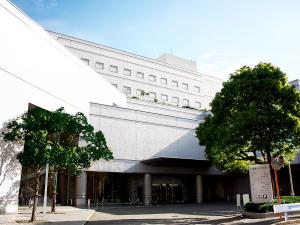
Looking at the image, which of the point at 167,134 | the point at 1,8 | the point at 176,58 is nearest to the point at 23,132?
the point at 1,8

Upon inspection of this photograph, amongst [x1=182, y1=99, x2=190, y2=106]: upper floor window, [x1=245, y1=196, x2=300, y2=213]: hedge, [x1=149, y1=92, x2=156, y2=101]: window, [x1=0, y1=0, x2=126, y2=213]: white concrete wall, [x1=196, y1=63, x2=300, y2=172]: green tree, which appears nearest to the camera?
[x1=245, y1=196, x2=300, y2=213]: hedge

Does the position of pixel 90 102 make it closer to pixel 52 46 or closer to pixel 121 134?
pixel 121 134

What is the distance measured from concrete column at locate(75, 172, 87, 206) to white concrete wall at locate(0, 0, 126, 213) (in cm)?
720

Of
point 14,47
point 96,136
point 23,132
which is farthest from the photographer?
point 14,47

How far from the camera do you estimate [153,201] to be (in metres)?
38.0

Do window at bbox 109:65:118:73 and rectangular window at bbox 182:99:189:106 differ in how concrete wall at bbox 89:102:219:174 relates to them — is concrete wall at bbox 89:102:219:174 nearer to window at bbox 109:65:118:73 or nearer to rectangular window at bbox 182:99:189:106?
window at bbox 109:65:118:73

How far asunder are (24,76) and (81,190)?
1394 cm

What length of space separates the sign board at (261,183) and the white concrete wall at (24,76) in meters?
15.3

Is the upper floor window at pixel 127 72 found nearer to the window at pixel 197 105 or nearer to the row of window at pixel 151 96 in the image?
the row of window at pixel 151 96

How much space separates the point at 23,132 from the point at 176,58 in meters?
43.0

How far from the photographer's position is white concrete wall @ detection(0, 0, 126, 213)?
20.5 meters

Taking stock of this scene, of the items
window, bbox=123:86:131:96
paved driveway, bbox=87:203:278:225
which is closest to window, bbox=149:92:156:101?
window, bbox=123:86:131:96

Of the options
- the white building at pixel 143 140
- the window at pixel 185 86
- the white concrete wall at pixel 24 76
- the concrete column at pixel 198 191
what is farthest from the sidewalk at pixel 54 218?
the window at pixel 185 86

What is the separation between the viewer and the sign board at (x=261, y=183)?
1858 cm
